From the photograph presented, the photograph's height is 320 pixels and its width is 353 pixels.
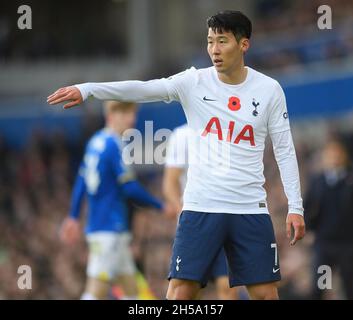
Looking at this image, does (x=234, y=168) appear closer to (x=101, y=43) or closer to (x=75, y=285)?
(x=75, y=285)

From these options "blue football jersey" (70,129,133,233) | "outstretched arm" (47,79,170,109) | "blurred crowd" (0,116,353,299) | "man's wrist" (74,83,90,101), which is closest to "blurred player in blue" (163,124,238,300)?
"blue football jersey" (70,129,133,233)

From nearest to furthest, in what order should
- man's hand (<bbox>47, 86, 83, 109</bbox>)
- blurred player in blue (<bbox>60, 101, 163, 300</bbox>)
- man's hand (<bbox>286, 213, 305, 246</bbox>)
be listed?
man's hand (<bbox>47, 86, 83, 109</bbox>) < man's hand (<bbox>286, 213, 305, 246</bbox>) < blurred player in blue (<bbox>60, 101, 163, 300</bbox>)

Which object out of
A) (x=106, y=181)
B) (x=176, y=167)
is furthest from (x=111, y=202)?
(x=176, y=167)

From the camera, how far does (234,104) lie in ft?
27.1

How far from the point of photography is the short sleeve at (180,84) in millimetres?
8281

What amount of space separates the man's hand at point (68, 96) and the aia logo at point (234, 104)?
3.35 feet

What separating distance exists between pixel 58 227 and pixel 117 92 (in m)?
13.6

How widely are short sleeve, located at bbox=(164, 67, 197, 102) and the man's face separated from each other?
0.21m

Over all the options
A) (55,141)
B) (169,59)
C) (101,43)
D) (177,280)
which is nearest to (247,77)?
(177,280)

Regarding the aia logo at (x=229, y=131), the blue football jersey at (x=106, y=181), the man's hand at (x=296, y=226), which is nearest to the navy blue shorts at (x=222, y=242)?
the man's hand at (x=296, y=226)

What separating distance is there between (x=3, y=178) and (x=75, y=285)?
8087 millimetres

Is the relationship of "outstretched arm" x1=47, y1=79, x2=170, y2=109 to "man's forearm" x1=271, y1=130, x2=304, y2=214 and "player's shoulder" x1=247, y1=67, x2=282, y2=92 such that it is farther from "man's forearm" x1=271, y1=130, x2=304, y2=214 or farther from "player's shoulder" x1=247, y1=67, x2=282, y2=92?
"man's forearm" x1=271, y1=130, x2=304, y2=214

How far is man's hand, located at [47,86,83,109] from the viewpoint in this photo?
7.87 metres
